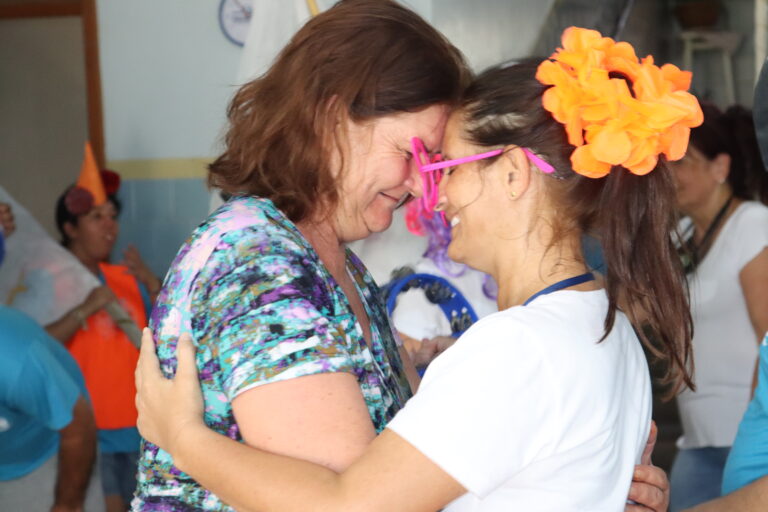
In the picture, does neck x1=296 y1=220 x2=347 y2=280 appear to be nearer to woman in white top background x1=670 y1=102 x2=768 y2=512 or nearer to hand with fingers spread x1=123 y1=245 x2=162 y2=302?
woman in white top background x1=670 y1=102 x2=768 y2=512

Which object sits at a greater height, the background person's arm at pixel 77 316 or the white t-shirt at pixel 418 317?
the white t-shirt at pixel 418 317

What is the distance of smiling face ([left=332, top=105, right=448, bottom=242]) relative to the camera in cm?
141

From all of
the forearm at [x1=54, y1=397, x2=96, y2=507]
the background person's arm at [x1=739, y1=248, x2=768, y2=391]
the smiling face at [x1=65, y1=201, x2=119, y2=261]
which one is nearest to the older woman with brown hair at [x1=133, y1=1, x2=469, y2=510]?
the forearm at [x1=54, y1=397, x2=96, y2=507]

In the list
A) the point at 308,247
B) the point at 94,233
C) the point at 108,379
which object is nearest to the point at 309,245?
the point at 308,247

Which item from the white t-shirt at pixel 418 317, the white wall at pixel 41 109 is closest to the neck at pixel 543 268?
the white t-shirt at pixel 418 317

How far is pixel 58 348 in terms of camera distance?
2580mm

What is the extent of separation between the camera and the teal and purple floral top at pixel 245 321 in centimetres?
113

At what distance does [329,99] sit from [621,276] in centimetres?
49

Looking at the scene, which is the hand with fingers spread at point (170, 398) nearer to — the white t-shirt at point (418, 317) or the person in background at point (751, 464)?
the person in background at point (751, 464)

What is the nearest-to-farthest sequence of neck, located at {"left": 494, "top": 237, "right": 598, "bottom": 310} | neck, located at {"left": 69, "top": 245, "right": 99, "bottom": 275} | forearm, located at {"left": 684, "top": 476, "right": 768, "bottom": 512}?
neck, located at {"left": 494, "top": 237, "right": 598, "bottom": 310}
forearm, located at {"left": 684, "top": 476, "right": 768, "bottom": 512}
neck, located at {"left": 69, "top": 245, "right": 99, "bottom": 275}

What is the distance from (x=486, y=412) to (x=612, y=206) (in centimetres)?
38

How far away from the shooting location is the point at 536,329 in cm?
112

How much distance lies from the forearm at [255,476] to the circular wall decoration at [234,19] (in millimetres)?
3486

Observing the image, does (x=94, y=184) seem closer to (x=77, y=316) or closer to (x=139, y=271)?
(x=139, y=271)
